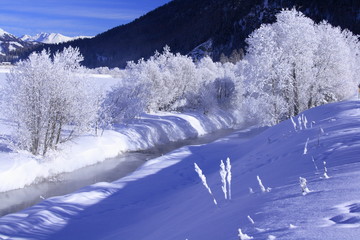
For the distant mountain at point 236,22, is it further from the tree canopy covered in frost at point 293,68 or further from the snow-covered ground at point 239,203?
the snow-covered ground at point 239,203

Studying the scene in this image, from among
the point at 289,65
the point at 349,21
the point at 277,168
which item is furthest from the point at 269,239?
the point at 349,21

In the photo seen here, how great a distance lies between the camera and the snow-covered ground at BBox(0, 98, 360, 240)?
451cm

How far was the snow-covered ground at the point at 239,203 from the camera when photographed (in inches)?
177

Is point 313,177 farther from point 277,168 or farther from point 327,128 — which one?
point 327,128

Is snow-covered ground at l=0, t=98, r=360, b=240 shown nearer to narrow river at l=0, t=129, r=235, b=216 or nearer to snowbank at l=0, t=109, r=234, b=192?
narrow river at l=0, t=129, r=235, b=216

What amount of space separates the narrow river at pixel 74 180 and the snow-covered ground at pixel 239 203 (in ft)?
8.20

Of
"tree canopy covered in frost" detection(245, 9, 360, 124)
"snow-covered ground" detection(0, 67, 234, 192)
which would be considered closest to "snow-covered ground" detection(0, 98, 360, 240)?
"snow-covered ground" detection(0, 67, 234, 192)

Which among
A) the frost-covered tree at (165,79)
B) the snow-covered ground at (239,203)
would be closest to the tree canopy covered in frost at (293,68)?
the snow-covered ground at (239,203)

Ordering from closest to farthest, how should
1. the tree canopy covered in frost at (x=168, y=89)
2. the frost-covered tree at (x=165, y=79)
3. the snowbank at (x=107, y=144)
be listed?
the snowbank at (x=107, y=144), the tree canopy covered in frost at (x=168, y=89), the frost-covered tree at (x=165, y=79)

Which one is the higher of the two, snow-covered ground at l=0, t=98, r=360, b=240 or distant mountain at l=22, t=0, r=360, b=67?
distant mountain at l=22, t=0, r=360, b=67

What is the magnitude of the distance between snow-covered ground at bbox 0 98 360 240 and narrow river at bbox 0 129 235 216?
2499 millimetres

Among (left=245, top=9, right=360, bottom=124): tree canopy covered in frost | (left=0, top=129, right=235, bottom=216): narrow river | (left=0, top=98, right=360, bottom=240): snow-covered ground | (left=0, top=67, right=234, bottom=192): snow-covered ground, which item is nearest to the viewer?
(left=0, top=98, right=360, bottom=240): snow-covered ground

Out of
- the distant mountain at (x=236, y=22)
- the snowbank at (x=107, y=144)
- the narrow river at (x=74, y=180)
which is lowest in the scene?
the narrow river at (x=74, y=180)

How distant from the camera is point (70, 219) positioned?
13.0m
